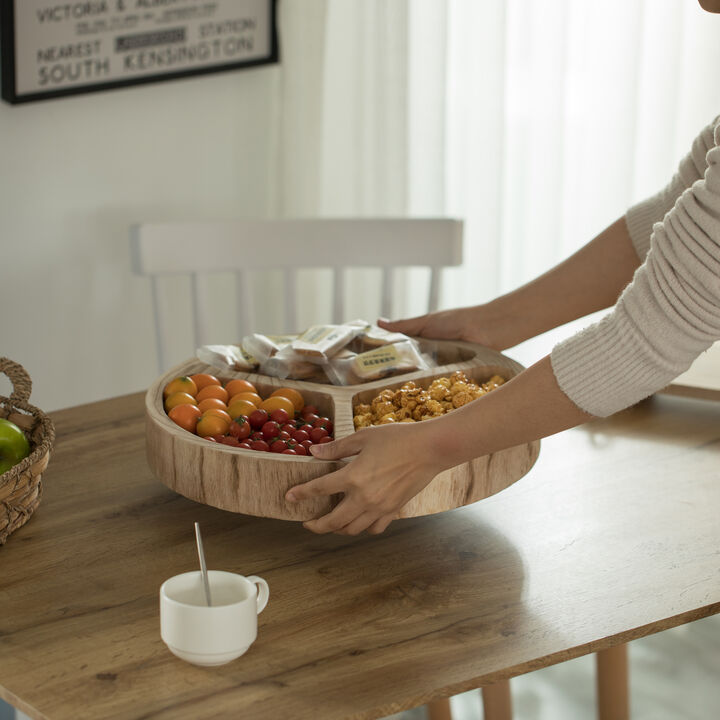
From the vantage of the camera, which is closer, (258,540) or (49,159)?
(258,540)

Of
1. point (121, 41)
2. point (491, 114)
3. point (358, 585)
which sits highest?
point (121, 41)

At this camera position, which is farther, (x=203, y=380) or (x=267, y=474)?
(x=203, y=380)

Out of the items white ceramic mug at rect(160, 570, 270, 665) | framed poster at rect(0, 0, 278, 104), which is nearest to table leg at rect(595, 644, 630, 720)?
white ceramic mug at rect(160, 570, 270, 665)

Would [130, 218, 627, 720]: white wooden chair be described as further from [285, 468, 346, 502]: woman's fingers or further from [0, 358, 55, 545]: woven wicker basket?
[285, 468, 346, 502]: woman's fingers

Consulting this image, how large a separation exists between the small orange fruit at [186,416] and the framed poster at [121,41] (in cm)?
146

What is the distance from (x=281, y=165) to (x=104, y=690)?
2311mm

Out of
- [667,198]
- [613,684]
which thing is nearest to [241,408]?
[667,198]

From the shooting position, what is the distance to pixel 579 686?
6.72ft

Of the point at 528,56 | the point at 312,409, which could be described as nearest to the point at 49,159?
the point at 528,56

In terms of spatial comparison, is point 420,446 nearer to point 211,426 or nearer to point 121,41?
point 211,426

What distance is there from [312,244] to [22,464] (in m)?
1.21

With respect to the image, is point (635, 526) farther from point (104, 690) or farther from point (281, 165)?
point (281, 165)

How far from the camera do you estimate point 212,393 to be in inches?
51.3

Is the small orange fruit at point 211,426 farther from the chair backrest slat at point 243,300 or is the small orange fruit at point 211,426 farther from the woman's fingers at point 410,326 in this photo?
the chair backrest slat at point 243,300
